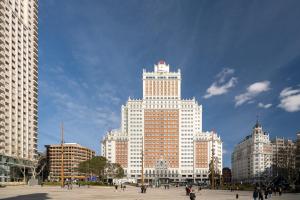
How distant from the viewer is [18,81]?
139375 mm

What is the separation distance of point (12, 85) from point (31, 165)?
29.9 meters

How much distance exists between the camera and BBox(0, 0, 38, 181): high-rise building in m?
126

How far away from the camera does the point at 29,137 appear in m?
147

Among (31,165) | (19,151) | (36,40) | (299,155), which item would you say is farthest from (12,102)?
(299,155)

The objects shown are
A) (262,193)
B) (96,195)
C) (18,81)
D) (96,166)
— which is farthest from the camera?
(96,166)

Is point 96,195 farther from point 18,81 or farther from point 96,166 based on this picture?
point 96,166

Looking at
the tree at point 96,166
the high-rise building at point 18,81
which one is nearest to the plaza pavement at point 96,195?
the high-rise building at point 18,81

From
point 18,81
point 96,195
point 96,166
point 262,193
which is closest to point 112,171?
point 96,166

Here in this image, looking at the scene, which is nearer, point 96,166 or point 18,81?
point 18,81

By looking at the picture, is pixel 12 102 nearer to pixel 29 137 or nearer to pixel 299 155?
pixel 29 137

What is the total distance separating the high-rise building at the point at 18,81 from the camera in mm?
126500

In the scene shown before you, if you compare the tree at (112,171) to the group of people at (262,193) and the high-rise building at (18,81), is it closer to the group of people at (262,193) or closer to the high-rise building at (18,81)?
the high-rise building at (18,81)

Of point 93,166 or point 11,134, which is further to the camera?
point 93,166

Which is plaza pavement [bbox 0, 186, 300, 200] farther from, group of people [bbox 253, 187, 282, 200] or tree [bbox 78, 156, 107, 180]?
tree [bbox 78, 156, 107, 180]
